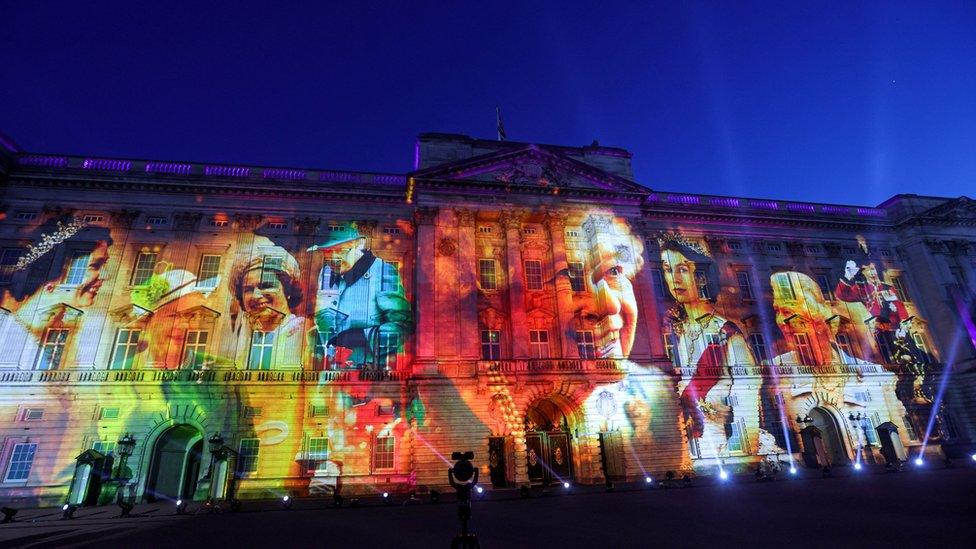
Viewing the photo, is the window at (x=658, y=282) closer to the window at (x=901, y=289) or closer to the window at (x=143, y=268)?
the window at (x=901, y=289)

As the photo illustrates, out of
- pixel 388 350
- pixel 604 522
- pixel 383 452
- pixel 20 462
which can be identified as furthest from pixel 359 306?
pixel 604 522

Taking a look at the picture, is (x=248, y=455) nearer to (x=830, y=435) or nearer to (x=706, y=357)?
(x=706, y=357)

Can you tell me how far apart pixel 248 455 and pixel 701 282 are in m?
32.3

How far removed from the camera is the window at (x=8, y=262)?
2817 cm

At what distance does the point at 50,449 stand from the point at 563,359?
90.5ft

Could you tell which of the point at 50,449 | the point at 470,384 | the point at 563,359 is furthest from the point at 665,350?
the point at 50,449

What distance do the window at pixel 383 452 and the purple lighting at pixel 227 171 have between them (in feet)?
65.5

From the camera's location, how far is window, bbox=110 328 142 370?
2720 cm

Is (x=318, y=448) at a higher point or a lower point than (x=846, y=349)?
lower

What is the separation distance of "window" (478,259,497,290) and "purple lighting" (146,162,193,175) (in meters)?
20.4

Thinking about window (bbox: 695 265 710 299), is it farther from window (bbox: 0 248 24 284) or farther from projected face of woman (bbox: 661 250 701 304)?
window (bbox: 0 248 24 284)

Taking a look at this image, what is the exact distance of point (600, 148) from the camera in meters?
37.2

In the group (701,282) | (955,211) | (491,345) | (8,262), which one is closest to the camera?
(8,262)

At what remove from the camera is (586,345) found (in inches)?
1235
